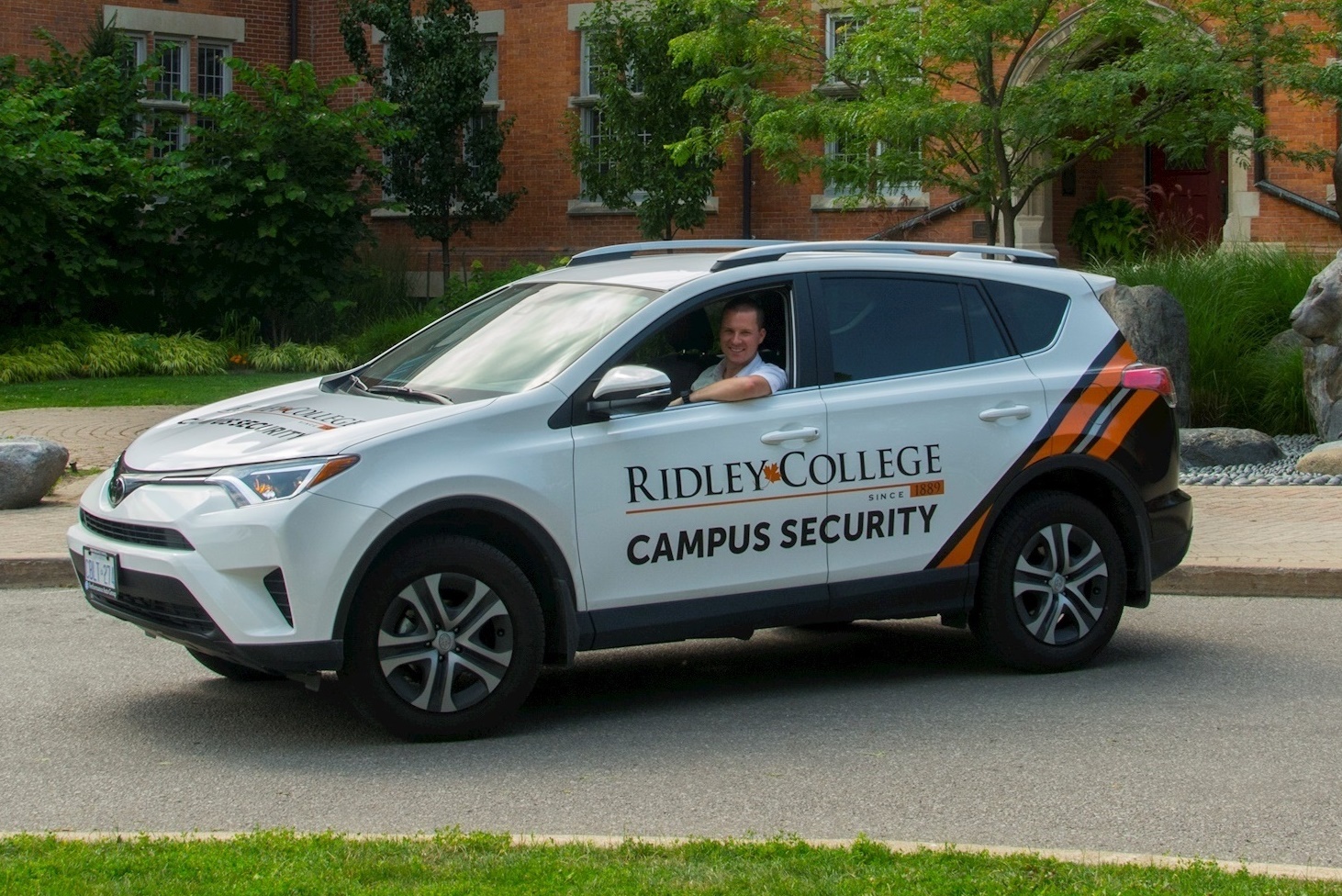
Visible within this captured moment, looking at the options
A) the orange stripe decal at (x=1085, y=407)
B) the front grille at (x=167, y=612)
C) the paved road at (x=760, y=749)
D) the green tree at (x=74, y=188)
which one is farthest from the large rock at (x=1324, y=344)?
the green tree at (x=74, y=188)

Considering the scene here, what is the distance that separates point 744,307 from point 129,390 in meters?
13.6

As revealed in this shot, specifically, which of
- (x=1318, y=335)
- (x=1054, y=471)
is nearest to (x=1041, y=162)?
(x=1318, y=335)

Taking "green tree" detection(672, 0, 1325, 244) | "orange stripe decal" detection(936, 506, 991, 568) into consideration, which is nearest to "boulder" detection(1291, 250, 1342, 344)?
"green tree" detection(672, 0, 1325, 244)

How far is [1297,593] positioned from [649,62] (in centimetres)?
1469

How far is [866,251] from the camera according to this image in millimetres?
7250

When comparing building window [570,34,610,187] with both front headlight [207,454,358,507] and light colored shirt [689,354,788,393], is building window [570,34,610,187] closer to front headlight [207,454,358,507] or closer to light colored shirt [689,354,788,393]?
light colored shirt [689,354,788,393]

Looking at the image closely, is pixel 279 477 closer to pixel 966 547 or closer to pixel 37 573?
pixel 966 547

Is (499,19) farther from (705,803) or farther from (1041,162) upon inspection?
(705,803)

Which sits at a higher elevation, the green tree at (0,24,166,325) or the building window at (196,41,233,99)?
the building window at (196,41,233,99)

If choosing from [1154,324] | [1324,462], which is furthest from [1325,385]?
[1154,324]

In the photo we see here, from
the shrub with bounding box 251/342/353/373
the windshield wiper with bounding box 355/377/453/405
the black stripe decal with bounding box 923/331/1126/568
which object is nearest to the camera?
the windshield wiper with bounding box 355/377/453/405

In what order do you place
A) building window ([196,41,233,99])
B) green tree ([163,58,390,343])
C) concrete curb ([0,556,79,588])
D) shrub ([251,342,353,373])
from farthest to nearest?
1. building window ([196,41,233,99])
2. green tree ([163,58,390,343])
3. shrub ([251,342,353,373])
4. concrete curb ([0,556,79,588])

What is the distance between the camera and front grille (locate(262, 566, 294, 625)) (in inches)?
228

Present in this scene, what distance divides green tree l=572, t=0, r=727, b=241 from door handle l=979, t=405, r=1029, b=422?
15.3 m
